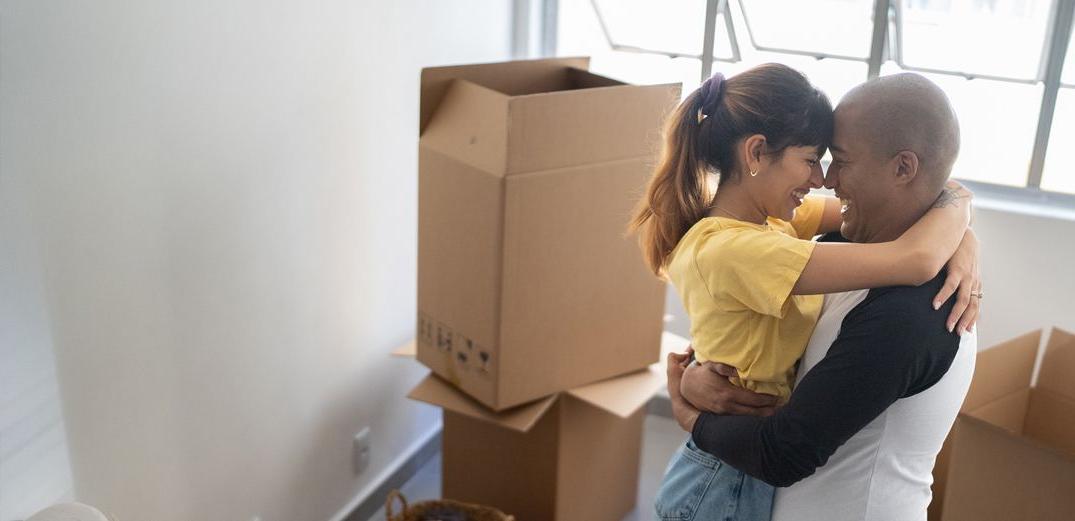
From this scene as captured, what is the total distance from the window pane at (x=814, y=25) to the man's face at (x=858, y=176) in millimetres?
1471

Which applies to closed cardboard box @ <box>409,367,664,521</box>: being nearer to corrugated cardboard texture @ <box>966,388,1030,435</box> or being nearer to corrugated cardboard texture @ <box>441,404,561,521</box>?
corrugated cardboard texture @ <box>441,404,561,521</box>

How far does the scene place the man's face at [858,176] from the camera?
125 cm

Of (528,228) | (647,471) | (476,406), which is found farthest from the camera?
(647,471)

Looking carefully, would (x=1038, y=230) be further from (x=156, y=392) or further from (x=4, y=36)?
(x=4, y=36)

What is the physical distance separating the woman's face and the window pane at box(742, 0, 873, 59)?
1.44 metres

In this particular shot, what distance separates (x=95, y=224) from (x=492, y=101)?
76 centimetres

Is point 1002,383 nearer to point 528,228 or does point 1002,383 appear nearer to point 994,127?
point 994,127

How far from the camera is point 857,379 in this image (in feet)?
3.74

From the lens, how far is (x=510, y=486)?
2.39 meters

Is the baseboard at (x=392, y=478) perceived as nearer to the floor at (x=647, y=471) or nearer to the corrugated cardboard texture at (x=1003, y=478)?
the floor at (x=647, y=471)

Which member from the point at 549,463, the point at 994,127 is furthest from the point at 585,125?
the point at 994,127

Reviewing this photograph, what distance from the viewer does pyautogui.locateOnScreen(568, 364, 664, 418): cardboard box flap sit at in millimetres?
2109

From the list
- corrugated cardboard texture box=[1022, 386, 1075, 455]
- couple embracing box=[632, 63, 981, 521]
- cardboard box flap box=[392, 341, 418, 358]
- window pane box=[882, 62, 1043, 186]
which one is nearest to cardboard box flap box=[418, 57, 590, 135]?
cardboard box flap box=[392, 341, 418, 358]

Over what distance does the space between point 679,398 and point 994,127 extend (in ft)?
5.33
